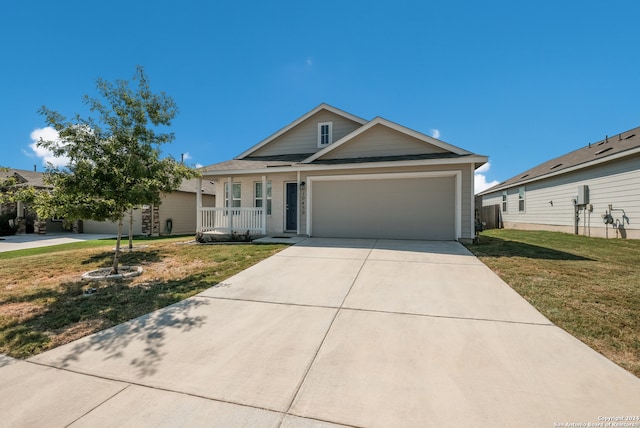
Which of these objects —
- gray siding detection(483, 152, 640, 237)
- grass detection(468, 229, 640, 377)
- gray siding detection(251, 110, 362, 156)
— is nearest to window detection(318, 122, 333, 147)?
gray siding detection(251, 110, 362, 156)

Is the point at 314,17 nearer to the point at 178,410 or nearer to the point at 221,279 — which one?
the point at 221,279

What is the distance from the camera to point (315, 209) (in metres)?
11.1

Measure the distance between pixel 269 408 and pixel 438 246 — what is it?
782cm

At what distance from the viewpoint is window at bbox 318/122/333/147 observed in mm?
13312

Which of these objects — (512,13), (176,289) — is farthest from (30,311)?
(512,13)

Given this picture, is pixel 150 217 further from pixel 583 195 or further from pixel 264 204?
pixel 583 195

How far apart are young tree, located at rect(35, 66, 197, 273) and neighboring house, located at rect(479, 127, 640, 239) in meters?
15.7

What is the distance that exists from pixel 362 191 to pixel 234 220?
545cm

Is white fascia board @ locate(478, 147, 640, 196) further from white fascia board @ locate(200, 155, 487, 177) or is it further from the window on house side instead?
white fascia board @ locate(200, 155, 487, 177)

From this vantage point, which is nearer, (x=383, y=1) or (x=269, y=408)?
(x=269, y=408)

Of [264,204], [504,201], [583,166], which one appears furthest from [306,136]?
[504,201]

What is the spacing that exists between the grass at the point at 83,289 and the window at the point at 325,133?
683cm

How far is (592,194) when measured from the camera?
12305mm

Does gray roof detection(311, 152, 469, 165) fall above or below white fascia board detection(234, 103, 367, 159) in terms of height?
below
